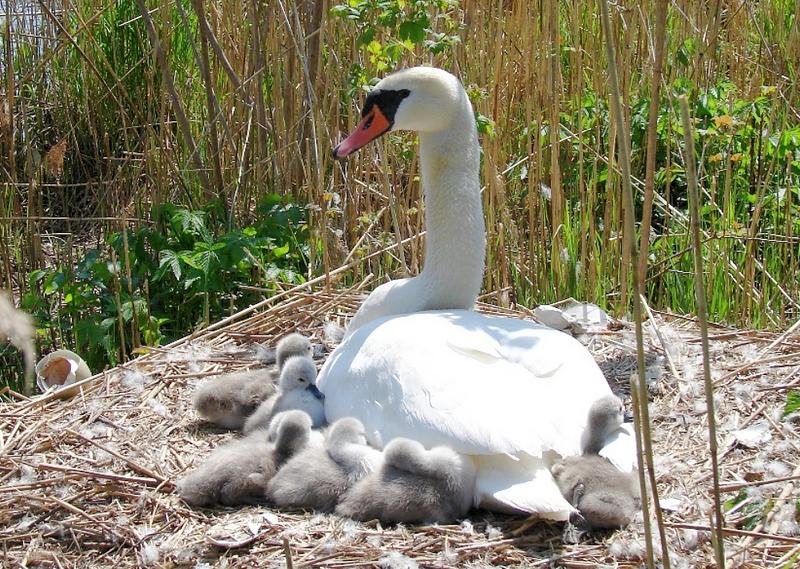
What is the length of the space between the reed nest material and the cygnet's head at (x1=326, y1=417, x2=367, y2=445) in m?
0.24

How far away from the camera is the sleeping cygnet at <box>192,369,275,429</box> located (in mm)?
4125

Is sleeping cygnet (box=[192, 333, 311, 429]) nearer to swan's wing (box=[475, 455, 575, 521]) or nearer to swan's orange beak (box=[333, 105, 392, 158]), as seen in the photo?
swan's orange beak (box=[333, 105, 392, 158])

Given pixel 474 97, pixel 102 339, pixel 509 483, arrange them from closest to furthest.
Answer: pixel 509 483
pixel 474 97
pixel 102 339

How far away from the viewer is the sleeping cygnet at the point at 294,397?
3797 millimetres

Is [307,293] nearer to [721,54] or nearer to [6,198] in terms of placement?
[6,198]

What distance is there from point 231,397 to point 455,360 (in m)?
1.11

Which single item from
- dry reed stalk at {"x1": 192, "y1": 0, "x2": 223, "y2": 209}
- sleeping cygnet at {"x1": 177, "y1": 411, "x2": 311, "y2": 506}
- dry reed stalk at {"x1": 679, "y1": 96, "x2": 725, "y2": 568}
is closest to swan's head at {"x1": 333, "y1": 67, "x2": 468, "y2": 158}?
sleeping cygnet at {"x1": 177, "y1": 411, "x2": 311, "y2": 506}

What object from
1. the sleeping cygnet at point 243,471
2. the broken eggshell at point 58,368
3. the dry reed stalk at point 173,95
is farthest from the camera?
the dry reed stalk at point 173,95

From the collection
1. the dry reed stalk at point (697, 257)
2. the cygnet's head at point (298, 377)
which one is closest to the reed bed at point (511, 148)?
the cygnet's head at point (298, 377)

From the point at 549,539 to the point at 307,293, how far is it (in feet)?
8.01

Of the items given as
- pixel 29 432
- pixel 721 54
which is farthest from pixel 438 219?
pixel 721 54

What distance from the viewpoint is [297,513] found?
3.42 metres

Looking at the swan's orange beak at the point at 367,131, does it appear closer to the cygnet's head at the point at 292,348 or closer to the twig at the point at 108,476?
the cygnet's head at the point at 292,348

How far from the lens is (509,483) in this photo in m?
3.15
